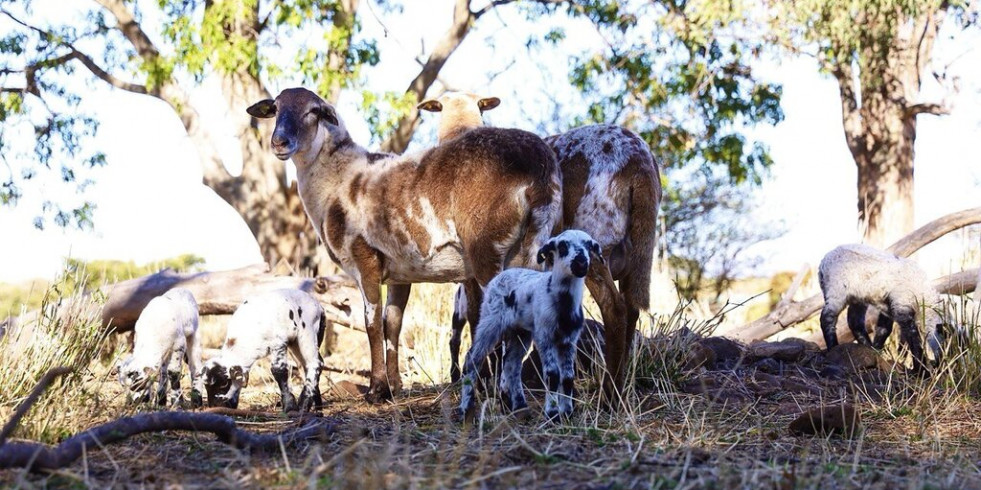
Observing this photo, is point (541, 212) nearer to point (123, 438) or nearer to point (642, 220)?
point (642, 220)

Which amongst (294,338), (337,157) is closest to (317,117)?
(337,157)

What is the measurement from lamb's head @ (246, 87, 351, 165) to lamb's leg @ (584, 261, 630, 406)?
105 inches

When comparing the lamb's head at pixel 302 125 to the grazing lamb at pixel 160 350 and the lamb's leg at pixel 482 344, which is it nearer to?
the grazing lamb at pixel 160 350

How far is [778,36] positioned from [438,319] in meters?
8.01

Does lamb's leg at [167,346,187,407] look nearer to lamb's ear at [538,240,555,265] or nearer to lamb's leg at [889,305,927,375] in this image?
lamb's ear at [538,240,555,265]

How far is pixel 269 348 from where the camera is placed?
7.55m

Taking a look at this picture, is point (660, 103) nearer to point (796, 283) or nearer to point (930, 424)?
point (796, 283)

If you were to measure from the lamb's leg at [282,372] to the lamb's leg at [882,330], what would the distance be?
5573 millimetres

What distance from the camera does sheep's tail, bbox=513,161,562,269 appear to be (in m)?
6.86

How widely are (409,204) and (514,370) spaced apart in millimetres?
1688

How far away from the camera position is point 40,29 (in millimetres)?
18266

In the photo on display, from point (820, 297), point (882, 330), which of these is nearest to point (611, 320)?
point (882, 330)

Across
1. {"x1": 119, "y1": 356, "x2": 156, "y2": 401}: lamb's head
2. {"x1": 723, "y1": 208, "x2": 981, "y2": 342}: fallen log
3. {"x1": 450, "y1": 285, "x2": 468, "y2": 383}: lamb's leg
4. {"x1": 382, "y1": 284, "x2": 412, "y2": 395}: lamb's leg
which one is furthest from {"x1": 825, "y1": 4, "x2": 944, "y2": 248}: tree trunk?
{"x1": 119, "y1": 356, "x2": 156, "y2": 401}: lamb's head

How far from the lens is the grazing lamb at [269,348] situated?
7.44 m
